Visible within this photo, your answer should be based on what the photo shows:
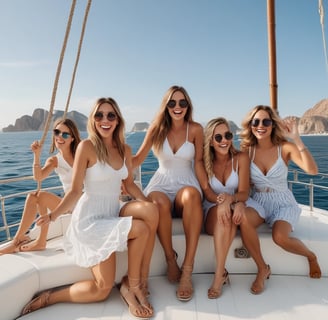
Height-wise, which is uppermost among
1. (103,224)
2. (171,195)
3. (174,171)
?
(174,171)

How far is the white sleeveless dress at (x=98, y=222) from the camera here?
2053 mm

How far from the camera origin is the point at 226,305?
209 centimetres

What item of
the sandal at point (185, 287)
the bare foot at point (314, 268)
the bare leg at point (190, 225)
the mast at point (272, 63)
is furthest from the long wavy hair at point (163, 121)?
the mast at point (272, 63)

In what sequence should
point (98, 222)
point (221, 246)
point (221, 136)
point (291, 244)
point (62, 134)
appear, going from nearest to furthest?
point (98, 222) < point (221, 246) < point (291, 244) < point (221, 136) < point (62, 134)

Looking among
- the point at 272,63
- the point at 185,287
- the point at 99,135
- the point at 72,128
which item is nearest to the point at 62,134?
the point at 72,128

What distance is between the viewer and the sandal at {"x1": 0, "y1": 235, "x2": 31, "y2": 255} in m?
2.50

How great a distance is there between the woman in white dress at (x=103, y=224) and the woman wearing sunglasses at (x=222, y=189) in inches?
20.7

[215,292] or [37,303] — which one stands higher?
[215,292]

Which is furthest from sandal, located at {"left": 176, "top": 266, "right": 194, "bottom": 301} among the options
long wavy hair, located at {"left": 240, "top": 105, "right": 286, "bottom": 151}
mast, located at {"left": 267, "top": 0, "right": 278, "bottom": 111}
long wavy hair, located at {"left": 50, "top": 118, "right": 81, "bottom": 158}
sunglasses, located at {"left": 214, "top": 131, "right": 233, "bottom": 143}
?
mast, located at {"left": 267, "top": 0, "right": 278, "bottom": 111}

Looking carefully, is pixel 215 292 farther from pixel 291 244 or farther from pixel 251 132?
pixel 251 132

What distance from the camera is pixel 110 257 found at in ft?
6.88

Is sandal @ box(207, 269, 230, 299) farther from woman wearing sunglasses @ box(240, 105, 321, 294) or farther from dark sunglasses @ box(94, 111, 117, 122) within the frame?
dark sunglasses @ box(94, 111, 117, 122)

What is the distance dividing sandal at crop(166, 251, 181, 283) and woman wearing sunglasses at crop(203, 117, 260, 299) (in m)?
0.30

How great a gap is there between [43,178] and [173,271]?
151 cm
